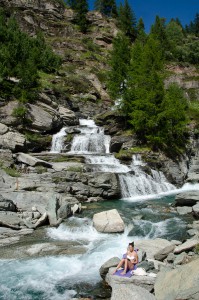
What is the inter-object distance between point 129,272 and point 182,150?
32.2 metres

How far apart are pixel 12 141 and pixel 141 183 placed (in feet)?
51.0

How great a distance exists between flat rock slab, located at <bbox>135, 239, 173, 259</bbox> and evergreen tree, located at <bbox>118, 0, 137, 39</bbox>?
92.7 metres

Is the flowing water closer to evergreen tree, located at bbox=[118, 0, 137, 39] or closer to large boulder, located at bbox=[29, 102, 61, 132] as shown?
large boulder, located at bbox=[29, 102, 61, 132]

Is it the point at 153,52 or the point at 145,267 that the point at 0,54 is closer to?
the point at 153,52

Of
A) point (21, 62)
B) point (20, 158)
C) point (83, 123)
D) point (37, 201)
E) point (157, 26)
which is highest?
point (157, 26)

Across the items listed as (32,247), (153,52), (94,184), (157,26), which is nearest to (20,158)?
(94,184)

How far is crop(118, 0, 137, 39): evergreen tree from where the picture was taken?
320 ft

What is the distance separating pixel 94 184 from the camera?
28812 millimetres

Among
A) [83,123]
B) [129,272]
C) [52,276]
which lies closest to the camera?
[129,272]

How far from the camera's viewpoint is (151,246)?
14.8 m

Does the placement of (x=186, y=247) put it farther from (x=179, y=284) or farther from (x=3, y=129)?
(x=3, y=129)

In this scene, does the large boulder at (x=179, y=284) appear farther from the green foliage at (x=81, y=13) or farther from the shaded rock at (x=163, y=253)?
the green foliage at (x=81, y=13)

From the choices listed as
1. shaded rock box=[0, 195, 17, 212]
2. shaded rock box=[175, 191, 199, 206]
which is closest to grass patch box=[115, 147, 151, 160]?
shaded rock box=[175, 191, 199, 206]

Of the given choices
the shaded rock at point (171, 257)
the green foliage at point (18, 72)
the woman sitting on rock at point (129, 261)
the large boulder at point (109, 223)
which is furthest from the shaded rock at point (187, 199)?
the green foliage at point (18, 72)
